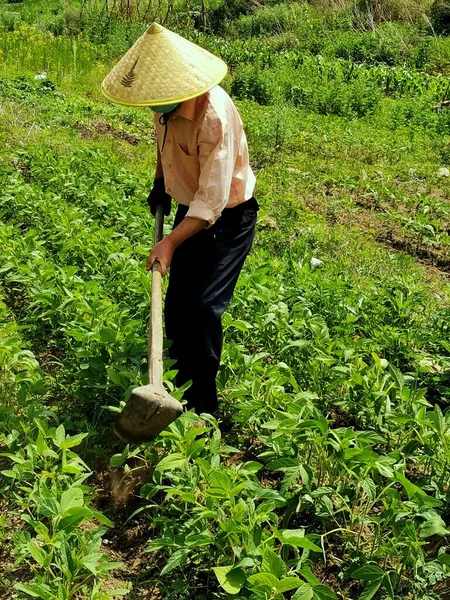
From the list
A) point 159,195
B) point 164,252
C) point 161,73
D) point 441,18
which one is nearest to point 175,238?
point 164,252

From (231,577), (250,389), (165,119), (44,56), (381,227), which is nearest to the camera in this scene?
(231,577)

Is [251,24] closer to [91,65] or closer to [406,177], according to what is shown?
[91,65]

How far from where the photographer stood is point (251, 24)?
18.8 metres

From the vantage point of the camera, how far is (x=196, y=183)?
2.92 meters

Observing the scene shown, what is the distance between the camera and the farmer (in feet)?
8.48

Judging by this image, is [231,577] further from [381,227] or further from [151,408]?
[381,227]

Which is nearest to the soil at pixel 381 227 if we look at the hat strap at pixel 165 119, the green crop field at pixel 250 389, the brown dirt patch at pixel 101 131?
the green crop field at pixel 250 389

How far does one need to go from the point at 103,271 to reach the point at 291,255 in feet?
5.65

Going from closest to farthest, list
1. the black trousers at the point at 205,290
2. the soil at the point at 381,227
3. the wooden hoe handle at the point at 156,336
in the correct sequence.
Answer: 1. the wooden hoe handle at the point at 156,336
2. the black trousers at the point at 205,290
3. the soil at the point at 381,227

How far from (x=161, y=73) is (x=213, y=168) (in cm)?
42

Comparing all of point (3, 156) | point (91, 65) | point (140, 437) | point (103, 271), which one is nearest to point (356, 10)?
point (91, 65)

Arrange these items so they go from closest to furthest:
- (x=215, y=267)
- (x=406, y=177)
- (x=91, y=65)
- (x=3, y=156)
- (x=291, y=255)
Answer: (x=215, y=267)
(x=291, y=255)
(x=3, y=156)
(x=406, y=177)
(x=91, y=65)

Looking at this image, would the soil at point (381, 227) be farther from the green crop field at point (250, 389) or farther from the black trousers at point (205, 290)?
the black trousers at point (205, 290)

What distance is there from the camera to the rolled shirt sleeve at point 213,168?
102 inches
